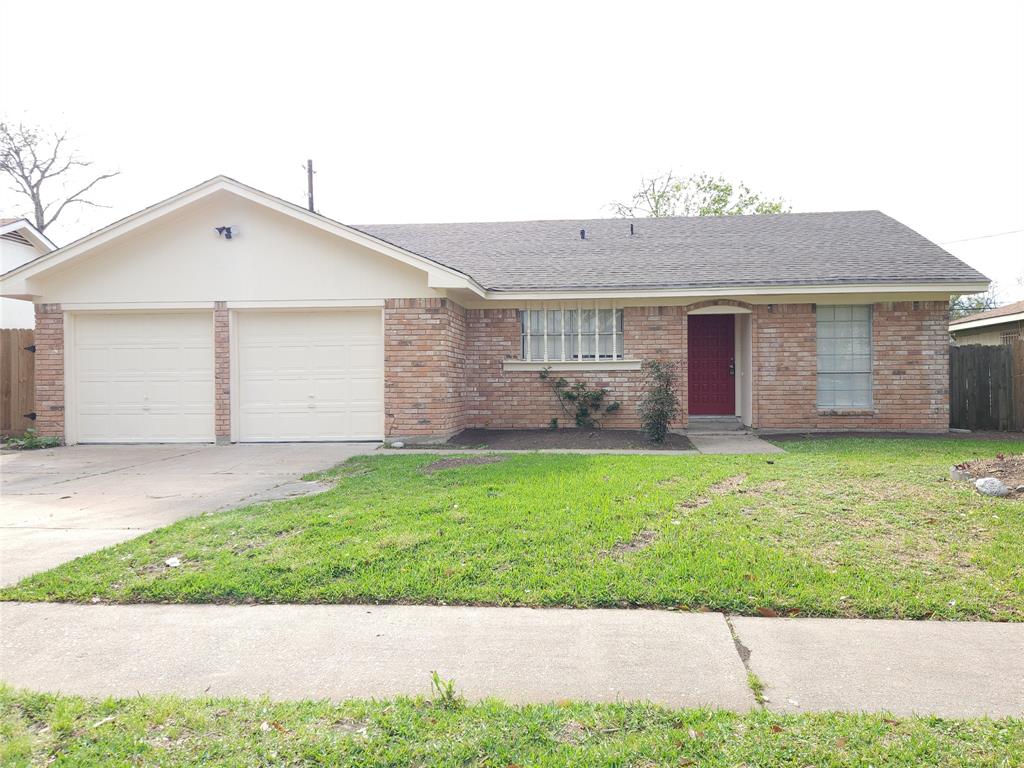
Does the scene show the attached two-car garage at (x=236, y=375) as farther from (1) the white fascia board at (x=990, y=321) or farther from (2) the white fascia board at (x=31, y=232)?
(1) the white fascia board at (x=990, y=321)

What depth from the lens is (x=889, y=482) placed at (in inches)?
277

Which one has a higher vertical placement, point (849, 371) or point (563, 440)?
point (849, 371)

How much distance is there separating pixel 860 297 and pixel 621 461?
698 cm

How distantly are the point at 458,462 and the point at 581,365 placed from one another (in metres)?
4.76

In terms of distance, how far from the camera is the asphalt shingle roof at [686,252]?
41.0ft

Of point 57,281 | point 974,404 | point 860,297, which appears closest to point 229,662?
point 57,281

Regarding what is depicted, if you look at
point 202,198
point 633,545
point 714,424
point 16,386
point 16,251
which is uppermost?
point 16,251

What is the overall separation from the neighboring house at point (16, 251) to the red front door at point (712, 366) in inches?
690

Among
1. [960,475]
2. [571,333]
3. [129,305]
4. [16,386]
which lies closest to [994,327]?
[571,333]

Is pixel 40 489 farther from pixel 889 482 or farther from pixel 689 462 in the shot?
pixel 889 482

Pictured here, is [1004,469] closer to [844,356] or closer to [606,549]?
[606,549]

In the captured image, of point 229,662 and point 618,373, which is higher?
point 618,373

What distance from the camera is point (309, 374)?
1181cm

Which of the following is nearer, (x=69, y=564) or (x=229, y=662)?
(x=229, y=662)
